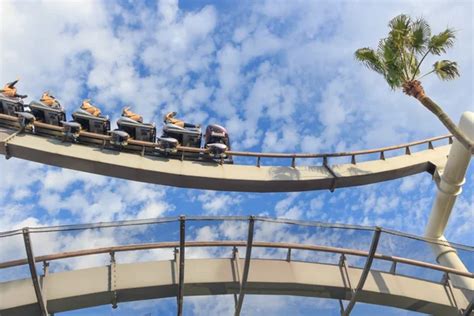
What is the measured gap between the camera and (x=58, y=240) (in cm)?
1045

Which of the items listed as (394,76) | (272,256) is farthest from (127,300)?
(394,76)

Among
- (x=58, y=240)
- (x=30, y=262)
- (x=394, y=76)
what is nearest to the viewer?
(x=30, y=262)

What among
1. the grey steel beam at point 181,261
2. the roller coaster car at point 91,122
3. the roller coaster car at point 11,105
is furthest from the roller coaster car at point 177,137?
the grey steel beam at point 181,261

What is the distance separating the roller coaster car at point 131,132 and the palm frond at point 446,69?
10.6m

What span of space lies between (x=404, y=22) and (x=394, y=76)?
2.22 m

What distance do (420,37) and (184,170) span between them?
1007 cm

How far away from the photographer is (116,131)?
16.8 m

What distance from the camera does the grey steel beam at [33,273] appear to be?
946 centimetres

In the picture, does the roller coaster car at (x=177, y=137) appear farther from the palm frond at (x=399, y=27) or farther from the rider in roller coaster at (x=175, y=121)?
the palm frond at (x=399, y=27)

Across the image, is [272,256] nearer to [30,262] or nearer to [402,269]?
[402,269]

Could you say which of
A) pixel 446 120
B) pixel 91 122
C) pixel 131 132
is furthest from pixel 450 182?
pixel 91 122

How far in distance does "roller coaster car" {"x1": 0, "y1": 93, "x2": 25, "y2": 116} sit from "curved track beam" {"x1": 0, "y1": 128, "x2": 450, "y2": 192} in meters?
0.70

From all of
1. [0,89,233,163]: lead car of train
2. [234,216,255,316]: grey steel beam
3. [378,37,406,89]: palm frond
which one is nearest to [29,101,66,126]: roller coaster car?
[0,89,233,163]: lead car of train

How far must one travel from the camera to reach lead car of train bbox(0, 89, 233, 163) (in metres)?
16.7
